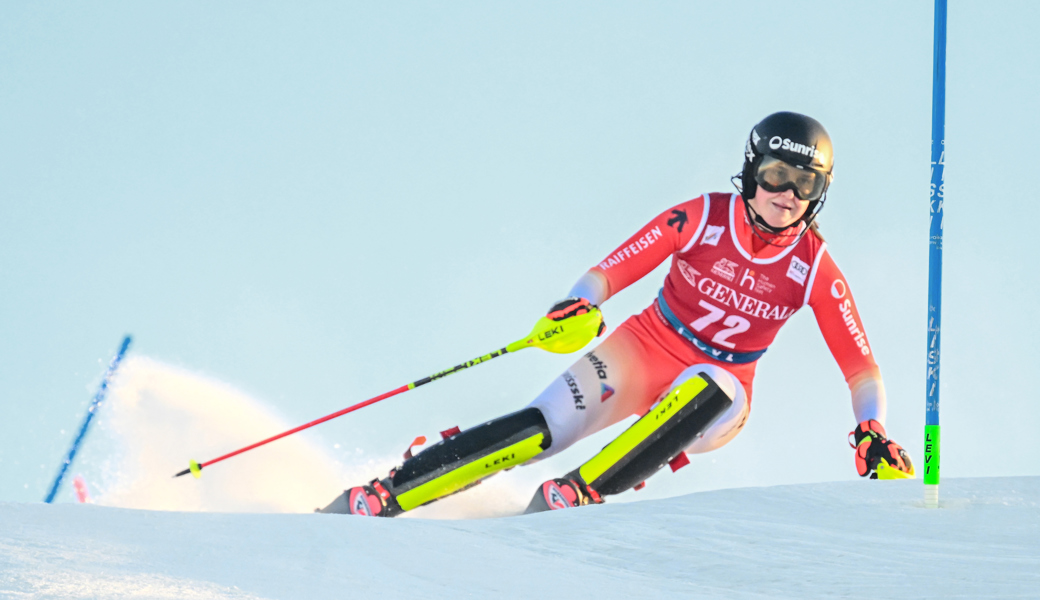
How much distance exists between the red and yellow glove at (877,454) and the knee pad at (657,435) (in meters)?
0.58

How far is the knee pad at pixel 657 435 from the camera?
3420 millimetres

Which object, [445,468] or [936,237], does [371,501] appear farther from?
[936,237]

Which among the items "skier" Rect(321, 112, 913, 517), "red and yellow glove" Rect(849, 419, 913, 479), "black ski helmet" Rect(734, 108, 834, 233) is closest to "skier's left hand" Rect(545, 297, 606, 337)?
"skier" Rect(321, 112, 913, 517)

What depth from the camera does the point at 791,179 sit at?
3680mm

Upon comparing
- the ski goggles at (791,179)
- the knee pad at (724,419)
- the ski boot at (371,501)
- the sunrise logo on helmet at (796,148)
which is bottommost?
the ski boot at (371,501)

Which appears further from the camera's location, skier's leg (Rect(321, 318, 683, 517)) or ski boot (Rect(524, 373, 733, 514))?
skier's leg (Rect(321, 318, 683, 517))

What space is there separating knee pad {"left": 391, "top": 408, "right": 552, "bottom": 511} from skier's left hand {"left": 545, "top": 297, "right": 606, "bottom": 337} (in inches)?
16.2

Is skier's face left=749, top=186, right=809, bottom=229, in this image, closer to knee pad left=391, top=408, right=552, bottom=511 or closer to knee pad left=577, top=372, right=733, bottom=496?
knee pad left=577, top=372, right=733, bottom=496

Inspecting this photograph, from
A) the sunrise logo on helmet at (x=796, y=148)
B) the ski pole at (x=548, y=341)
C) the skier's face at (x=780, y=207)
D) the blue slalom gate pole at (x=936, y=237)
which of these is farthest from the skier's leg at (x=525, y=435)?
the blue slalom gate pole at (x=936, y=237)

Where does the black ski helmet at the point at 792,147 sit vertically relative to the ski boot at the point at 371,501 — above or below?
above

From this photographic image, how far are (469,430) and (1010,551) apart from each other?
2.01m

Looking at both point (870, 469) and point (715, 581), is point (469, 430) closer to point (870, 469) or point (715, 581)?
point (870, 469)

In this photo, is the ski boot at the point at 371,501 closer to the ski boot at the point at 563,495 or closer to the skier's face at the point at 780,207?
the ski boot at the point at 563,495

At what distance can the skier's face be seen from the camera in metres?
3.70
